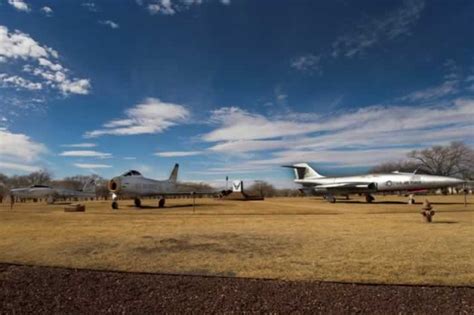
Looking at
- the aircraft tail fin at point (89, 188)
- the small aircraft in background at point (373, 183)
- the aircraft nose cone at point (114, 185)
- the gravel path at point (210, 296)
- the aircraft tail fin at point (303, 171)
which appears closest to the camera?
the gravel path at point (210, 296)

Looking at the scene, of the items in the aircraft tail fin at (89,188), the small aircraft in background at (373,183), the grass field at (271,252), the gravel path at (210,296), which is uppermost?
the aircraft tail fin at (89,188)

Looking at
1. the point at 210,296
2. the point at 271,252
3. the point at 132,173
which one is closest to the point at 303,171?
the point at 132,173

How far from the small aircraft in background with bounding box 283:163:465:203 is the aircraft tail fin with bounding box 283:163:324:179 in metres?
2.60

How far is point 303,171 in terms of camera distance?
60719mm

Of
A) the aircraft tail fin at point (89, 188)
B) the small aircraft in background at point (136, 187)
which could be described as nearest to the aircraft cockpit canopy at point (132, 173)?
the small aircraft in background at point (136, 187)

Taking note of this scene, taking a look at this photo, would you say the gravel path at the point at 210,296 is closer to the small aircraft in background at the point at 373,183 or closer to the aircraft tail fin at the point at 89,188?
the small aircraft in background at the point at 373,183

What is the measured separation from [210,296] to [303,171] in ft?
183

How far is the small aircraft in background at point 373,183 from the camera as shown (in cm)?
3975

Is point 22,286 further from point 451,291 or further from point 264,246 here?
point 451,291

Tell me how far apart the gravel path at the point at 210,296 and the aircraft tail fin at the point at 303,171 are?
5385 cm

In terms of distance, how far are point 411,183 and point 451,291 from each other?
38.2 meters

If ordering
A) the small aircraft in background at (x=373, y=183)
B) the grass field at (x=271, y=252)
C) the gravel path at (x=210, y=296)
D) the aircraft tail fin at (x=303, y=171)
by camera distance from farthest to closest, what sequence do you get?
the aircraft tail fin at (x=303, y=171), the small aircraft in background at (x=373, y=183), the grass field at (x=271, y=252), the gravel path at (x=210, y=296)

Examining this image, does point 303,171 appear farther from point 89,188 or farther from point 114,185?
point 89,188

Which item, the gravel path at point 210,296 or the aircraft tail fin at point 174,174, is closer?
the gravel path at point 210,296
